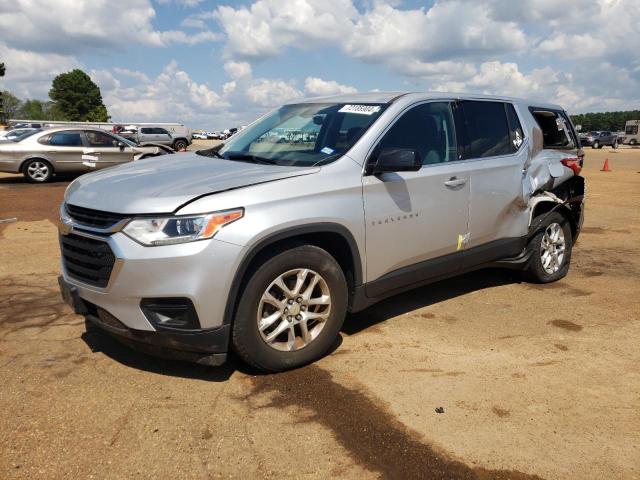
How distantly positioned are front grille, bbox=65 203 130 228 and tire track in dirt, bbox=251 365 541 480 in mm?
1283

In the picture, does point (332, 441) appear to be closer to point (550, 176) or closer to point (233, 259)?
point (233, 259)

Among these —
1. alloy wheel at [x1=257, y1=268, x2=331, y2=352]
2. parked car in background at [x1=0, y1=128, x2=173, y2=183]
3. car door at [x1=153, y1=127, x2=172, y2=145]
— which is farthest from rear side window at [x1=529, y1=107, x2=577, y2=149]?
car door at [x1=153, y1=127, x2=172, y2=145]

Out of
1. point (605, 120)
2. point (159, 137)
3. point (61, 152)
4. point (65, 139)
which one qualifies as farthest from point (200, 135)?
point (605, 120)

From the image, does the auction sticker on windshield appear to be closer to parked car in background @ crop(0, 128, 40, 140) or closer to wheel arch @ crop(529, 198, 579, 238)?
wheel arch @ crop(529, 198, 579, 238)

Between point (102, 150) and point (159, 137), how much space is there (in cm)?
2295

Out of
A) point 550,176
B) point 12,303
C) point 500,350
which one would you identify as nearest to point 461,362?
point 500,350

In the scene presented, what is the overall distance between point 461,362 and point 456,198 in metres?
1.28

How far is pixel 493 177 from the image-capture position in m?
4.51

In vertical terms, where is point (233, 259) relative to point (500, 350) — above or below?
above

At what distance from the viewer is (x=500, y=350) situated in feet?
12.6

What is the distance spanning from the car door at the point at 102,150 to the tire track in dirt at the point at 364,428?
42.7 feet

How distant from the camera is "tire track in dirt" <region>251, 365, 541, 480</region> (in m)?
2.51

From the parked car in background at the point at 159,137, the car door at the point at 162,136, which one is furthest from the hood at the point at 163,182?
the car door at the point at 162,136

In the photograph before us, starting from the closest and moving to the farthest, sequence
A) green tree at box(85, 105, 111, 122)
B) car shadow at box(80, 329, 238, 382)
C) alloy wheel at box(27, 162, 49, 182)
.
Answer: car shadow at box(80, 329, 238, 382), alloy wheel at box(27, 162, 49, 182), green tree at box(85, 105, 111, 122)
